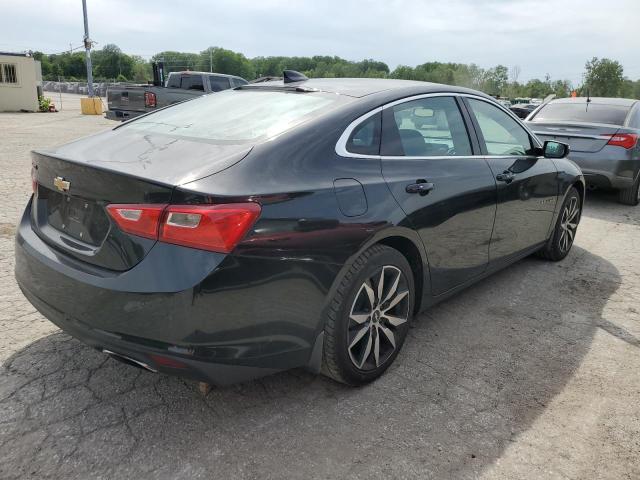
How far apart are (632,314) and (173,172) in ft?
12.0

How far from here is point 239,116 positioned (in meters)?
2.99

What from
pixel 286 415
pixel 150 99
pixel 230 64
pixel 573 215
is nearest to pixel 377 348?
pixel 286 415

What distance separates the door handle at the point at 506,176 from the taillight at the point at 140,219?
2.53 metres

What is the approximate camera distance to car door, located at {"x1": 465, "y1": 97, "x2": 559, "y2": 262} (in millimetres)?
3832

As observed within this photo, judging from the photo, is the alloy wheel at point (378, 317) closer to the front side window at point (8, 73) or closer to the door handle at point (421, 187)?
the door handle at point (421, 187)

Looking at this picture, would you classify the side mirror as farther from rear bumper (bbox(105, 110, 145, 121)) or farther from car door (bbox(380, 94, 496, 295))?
rear bumper (bbox(105, 110, 145, 121))

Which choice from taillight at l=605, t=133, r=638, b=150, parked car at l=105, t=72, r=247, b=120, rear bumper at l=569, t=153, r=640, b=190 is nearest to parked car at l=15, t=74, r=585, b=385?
rear bumper at l=569, t=153, r=640, b=190

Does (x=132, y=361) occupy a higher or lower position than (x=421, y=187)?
lower

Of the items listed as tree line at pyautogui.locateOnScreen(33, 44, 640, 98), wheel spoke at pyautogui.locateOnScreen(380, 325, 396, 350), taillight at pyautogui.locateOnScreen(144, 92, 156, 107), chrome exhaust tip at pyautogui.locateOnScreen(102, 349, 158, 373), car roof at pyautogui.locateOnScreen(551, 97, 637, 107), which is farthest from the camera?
tree line at pyautogui.locateOnScreen(33, 44, 640, 98)

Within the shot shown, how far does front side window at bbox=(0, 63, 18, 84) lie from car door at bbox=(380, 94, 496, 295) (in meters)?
26.3

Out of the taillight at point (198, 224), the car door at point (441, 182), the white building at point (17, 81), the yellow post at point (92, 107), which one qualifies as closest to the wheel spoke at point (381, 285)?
the car door at point (441, 182)

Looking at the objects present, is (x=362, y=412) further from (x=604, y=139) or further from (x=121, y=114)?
(x=121, y=114)

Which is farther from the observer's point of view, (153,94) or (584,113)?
(153,94)

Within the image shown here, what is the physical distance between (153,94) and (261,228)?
41.3 feet
